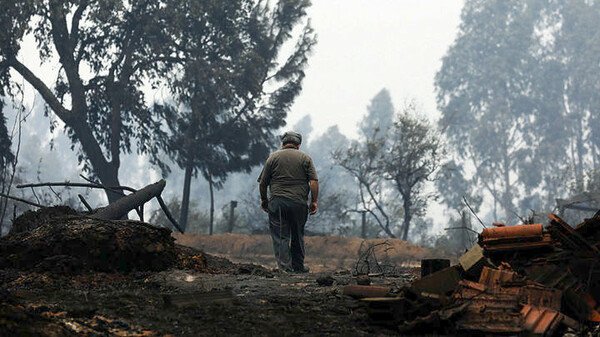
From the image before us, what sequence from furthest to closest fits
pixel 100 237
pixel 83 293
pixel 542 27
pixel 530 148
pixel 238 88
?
pixel 542 27 → pixel 530 148 → pixel 238 88 → pixel 100 237 → pixel 83 293

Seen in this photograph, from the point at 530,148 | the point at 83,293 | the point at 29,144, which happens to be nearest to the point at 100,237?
the point at 83,293

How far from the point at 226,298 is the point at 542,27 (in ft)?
196

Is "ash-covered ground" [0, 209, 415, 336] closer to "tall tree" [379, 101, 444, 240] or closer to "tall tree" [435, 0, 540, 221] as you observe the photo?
"tall tree" [379, 101, 444, 240]

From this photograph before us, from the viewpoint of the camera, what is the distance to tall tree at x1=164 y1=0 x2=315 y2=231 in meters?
22.7

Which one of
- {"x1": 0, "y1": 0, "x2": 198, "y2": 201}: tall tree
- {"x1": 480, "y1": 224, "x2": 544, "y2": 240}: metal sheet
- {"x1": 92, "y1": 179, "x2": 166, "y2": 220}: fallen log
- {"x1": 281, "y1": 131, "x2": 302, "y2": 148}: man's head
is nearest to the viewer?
{"x1": 480, "y1": 224, "x2": 544, "y2": 240}: metal sheet

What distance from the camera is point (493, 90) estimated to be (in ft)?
177

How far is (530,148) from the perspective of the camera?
51875mm

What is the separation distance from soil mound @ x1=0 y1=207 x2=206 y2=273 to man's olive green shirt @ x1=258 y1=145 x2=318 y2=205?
5.91 feet

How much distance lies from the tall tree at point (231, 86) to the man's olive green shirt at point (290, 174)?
49.8 feet

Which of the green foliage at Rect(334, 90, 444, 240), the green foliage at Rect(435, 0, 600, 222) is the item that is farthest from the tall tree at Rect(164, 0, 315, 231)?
the green foliage at Rect(435, 0, 600, 222)

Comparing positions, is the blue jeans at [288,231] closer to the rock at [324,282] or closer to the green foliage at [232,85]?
the rock at [324,282]

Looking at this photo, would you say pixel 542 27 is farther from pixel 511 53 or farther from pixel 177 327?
pixel 177 327

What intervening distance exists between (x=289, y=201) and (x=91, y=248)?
2.65 metres

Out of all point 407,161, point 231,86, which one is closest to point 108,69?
point 231,86
